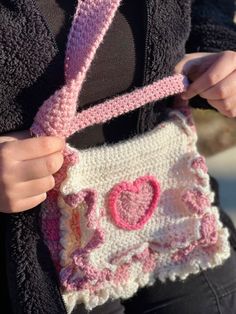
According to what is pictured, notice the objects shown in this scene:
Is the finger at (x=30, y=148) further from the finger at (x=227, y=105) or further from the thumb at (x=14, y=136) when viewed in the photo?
the finger at (x=227, y=105)

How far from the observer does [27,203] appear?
76cm

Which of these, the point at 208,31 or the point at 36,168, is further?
the point at 208,31

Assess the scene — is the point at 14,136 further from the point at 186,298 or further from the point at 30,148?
the point at 186,298

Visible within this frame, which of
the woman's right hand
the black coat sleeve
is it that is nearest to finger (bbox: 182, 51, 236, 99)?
the black coat sleeve

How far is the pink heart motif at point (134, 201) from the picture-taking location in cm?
84

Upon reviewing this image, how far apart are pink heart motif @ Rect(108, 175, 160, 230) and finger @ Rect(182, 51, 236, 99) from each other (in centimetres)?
15

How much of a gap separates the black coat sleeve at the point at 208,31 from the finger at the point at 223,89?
106 millimetres

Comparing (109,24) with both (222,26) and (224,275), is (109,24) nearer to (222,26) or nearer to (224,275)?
(222,26)

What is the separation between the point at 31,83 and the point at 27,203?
15 cm

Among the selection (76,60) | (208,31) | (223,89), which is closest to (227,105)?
(223,89)

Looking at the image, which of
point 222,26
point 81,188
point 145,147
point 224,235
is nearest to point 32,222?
point 81,188

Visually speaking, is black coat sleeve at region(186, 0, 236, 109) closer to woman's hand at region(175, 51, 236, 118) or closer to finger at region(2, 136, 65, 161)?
woman's hand at region(175, 51, 236, 118)

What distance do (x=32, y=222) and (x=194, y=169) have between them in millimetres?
252

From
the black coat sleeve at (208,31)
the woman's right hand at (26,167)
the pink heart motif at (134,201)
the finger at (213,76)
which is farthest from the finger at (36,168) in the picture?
the black coat sleeve at (208,31)
